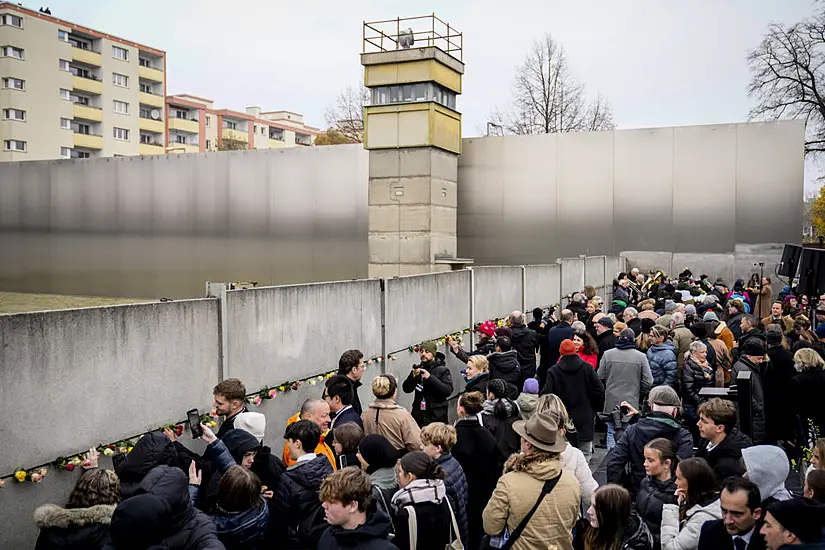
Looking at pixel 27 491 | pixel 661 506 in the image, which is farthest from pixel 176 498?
pixel 661 506

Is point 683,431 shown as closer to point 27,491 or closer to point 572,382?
point 572,382

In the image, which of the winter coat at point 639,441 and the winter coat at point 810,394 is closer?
the winter coat at point 639,441

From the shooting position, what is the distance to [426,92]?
23672 millimetres

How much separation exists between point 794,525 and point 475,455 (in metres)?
2.57

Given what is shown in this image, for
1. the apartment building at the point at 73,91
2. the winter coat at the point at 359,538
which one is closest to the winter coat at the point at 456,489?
the winter coat at the point at 359,538

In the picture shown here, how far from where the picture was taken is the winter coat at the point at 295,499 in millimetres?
4531

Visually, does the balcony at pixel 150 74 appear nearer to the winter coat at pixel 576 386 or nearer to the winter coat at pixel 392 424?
the winter coat at pixel 576 386

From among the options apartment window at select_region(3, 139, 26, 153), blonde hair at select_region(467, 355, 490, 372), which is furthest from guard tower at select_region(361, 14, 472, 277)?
apartment window at select_region(3, 139, 26, 153)

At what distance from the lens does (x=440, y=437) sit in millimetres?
4996

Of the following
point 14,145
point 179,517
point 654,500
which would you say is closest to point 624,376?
point 654,500

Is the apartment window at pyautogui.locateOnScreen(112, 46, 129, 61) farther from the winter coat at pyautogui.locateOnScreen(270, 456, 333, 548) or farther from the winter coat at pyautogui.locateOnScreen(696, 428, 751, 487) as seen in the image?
the winter coat at pyautogui.locateOnScreen(696, 428, 751, 487)

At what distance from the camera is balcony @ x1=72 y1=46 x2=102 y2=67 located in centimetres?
6100

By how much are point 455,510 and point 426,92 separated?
2024 centimetres

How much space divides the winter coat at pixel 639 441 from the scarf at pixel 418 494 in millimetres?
1866
